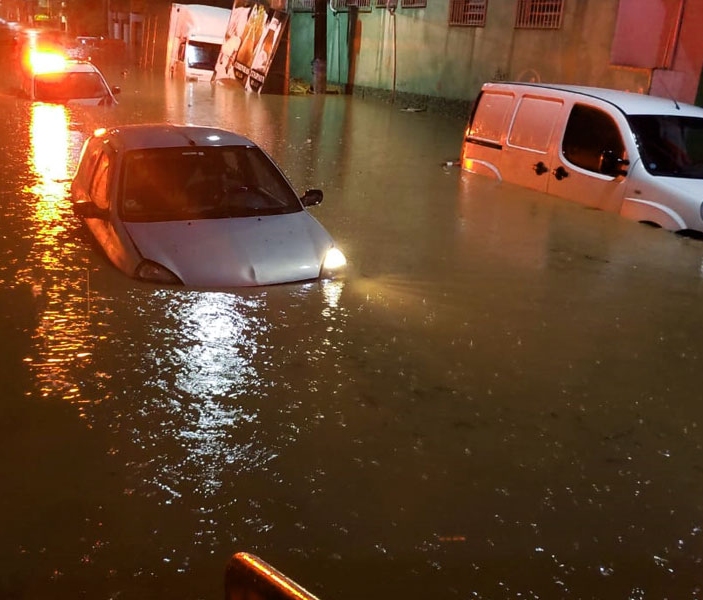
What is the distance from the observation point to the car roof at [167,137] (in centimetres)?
707

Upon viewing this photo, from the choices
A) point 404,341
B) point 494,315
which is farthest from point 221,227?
point 494,315

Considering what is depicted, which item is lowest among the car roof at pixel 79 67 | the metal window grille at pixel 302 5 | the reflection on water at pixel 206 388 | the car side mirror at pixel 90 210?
the reflection on water at pixel 206 388

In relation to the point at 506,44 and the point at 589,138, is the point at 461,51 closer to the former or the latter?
the point at 506,44

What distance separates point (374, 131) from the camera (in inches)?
745

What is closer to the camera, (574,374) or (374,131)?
(574,374)

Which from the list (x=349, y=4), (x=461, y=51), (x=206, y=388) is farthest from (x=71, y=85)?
(x=206, y=388)

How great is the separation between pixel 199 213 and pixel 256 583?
202 inches

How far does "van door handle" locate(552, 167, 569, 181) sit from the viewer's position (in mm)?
10117

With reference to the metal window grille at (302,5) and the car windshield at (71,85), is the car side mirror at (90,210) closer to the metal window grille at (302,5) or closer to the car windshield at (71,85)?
the car windshield at (71,85)

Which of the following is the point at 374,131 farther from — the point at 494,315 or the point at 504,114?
the point at 494,315

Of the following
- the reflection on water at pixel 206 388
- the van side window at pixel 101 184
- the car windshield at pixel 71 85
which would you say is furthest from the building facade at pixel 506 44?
the van side window at pixel 101 184

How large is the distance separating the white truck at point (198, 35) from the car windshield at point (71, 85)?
41.0 feet

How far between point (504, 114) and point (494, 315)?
537 cm

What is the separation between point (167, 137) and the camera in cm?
721
